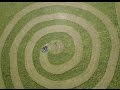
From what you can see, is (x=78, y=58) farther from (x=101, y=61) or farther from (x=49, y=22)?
(x=49, y=22)

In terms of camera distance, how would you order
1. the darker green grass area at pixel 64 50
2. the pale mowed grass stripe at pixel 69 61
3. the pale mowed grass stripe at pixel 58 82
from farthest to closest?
the darker green grass area at pixel 64 50 → the pale mowed grass stripe at pixel 69 61 → the pale mowed grass stripe at pixel 58 82

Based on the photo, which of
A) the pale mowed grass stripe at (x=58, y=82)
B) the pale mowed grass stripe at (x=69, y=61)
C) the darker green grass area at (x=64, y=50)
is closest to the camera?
the pale mowed grass stripe at (x=58, y=82)

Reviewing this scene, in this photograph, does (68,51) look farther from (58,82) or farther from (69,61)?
(58,82)

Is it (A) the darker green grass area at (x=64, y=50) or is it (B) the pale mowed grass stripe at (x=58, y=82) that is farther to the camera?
(A) the darker green grass area at (x=64, y=50)

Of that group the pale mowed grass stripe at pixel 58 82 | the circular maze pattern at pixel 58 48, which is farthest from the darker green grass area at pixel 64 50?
the pale mowed grass stripe at pixel 58 82

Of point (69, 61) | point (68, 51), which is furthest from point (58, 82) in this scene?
point (68, 51)

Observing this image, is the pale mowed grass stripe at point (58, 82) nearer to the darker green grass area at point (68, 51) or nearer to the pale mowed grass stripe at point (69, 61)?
the darker green grass area at point (68, 51)

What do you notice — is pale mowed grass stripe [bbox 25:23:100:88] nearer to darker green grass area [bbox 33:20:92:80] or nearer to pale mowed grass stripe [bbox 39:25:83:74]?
darker green grass area [bbox 33:20:92:80]

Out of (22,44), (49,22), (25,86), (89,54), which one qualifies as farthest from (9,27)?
(89,54)

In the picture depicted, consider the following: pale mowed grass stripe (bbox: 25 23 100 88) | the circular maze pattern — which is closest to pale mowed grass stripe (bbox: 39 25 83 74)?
the circular maze pattern
